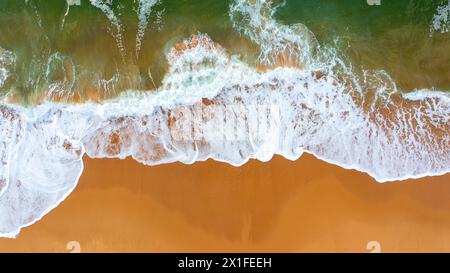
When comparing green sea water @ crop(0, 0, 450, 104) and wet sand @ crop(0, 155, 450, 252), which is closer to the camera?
wet sand @ crop(0, 155, 450, 252)

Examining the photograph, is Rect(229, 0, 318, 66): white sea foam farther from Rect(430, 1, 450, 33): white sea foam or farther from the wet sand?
Rect(430, 1, 450, 33): white sea foam

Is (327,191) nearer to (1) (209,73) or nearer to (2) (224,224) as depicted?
(2) (224,224)

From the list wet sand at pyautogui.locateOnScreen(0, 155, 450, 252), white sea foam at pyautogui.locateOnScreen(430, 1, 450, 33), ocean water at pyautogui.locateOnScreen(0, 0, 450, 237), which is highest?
white sea foam at pyautogui.locateOnScreen(430, 1, 450, 33)

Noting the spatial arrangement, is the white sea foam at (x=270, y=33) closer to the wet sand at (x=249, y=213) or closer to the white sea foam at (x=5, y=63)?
the wet sand at (x=249, y=213)

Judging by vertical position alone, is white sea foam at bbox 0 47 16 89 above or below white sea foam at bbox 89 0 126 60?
below

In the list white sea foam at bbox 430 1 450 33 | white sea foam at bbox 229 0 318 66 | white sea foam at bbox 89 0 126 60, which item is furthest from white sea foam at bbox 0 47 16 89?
white sea foam at bbox 430 1 450 33

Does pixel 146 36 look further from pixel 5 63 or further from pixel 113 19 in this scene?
pixel 5 63
